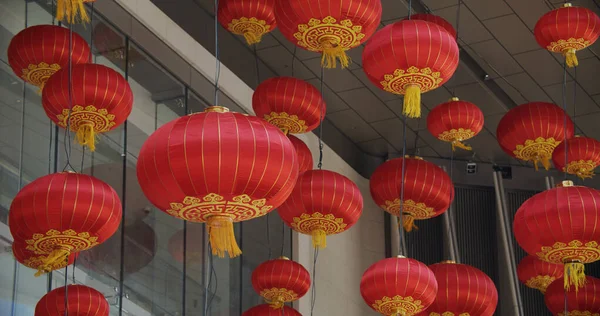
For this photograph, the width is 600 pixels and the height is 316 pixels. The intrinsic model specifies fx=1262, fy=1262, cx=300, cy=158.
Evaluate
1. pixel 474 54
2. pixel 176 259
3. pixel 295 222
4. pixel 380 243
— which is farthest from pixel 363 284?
pixel 380 243

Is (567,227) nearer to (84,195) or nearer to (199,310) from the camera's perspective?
(84,195)

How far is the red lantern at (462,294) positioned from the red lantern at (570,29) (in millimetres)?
1910

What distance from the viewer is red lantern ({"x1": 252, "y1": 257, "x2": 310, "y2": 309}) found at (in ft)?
33.6

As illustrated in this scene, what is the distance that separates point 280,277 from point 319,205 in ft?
4.05

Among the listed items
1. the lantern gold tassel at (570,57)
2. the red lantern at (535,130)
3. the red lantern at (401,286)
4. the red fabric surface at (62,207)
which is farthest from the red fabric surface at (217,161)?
the red lantern at (535,130)

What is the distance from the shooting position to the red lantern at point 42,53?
30.7ft

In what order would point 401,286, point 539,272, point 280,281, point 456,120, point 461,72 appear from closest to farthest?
point 401,286 → point 280,281 → point 456,120 → point 539,272 → point 461,72

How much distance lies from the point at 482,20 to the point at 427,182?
12.0 ft

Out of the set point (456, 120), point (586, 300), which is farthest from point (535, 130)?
point (586, 300)

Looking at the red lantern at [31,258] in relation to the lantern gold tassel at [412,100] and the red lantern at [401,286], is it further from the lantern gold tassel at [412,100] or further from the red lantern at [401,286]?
the lantern gold tassel at [412,100]

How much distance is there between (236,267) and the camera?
13609mm

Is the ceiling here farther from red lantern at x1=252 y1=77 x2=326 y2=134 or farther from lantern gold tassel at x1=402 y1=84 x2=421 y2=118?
lantern gold tassel at x1=402 y1=84 x2=421 y2=118

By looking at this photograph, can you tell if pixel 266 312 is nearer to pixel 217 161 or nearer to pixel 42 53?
pixel 42 53

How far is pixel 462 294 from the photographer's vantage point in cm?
995
